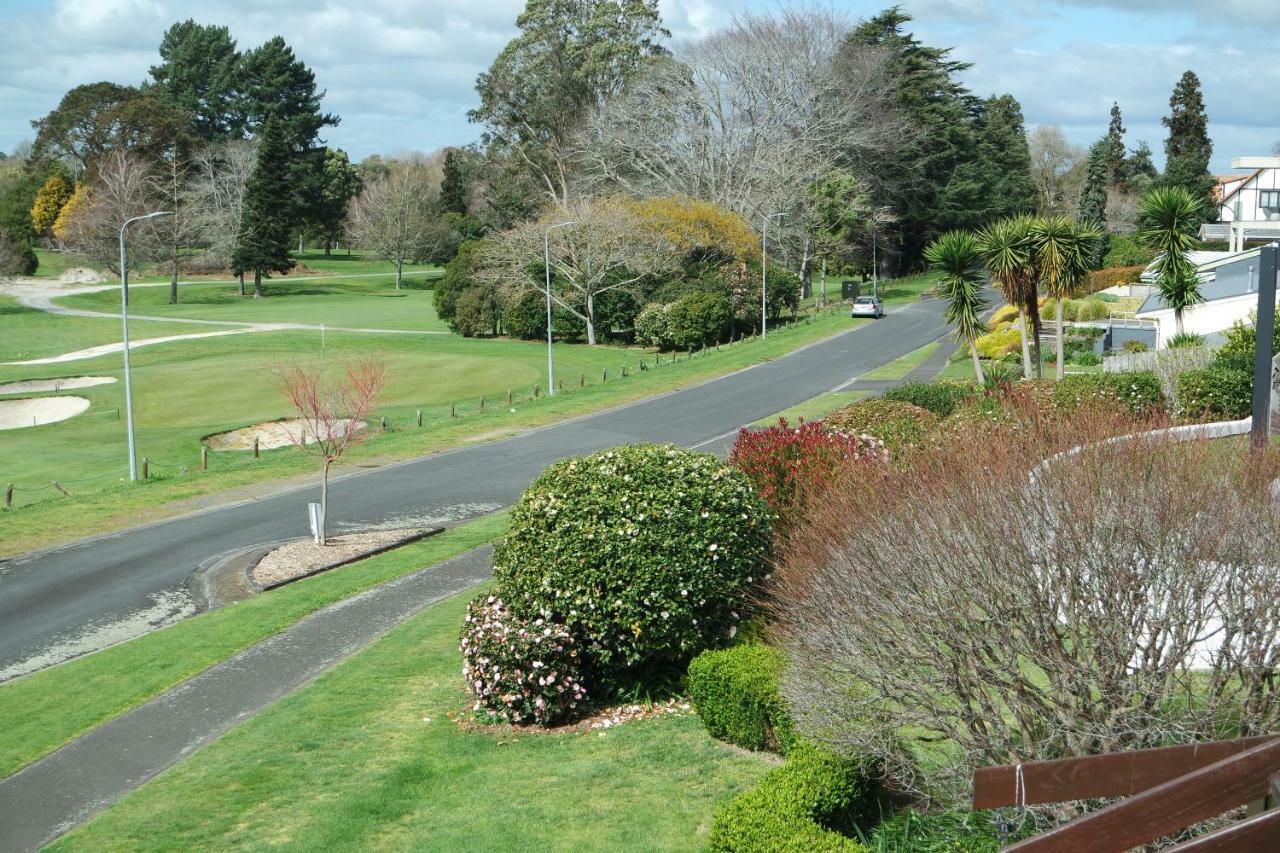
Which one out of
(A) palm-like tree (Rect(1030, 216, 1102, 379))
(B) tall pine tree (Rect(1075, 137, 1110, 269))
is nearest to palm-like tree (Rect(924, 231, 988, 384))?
(A) palm-like tree (Rect(1030, 216, 1102, 379))

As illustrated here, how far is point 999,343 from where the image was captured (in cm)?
4575

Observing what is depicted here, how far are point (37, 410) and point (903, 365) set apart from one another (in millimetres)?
34426

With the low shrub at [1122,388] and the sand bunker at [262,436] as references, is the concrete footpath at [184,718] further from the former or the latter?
the sand bunker at [262,436]

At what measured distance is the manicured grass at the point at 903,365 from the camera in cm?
4588

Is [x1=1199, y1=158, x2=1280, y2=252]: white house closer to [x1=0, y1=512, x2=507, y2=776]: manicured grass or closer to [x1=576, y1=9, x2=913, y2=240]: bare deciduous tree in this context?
[x1=576, y1=9, x2=913, y2=240]: bare deciduous tree

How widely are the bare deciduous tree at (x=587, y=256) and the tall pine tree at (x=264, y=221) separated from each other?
35175 mm

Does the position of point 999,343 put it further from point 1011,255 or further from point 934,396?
point 934,396

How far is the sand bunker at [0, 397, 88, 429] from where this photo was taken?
1732 inches

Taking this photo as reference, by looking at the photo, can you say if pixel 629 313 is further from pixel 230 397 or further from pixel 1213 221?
pixel 1213 221

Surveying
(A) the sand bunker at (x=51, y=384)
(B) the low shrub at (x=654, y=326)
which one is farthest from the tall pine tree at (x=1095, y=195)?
(A) the sand bunker at (x=51, y=384)

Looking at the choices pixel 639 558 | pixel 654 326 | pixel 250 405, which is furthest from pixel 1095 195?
pixel 639 558

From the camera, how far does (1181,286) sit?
31125mm

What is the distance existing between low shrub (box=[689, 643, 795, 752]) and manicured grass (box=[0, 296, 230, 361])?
54502mm

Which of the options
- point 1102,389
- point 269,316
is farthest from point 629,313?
point 1102,389
